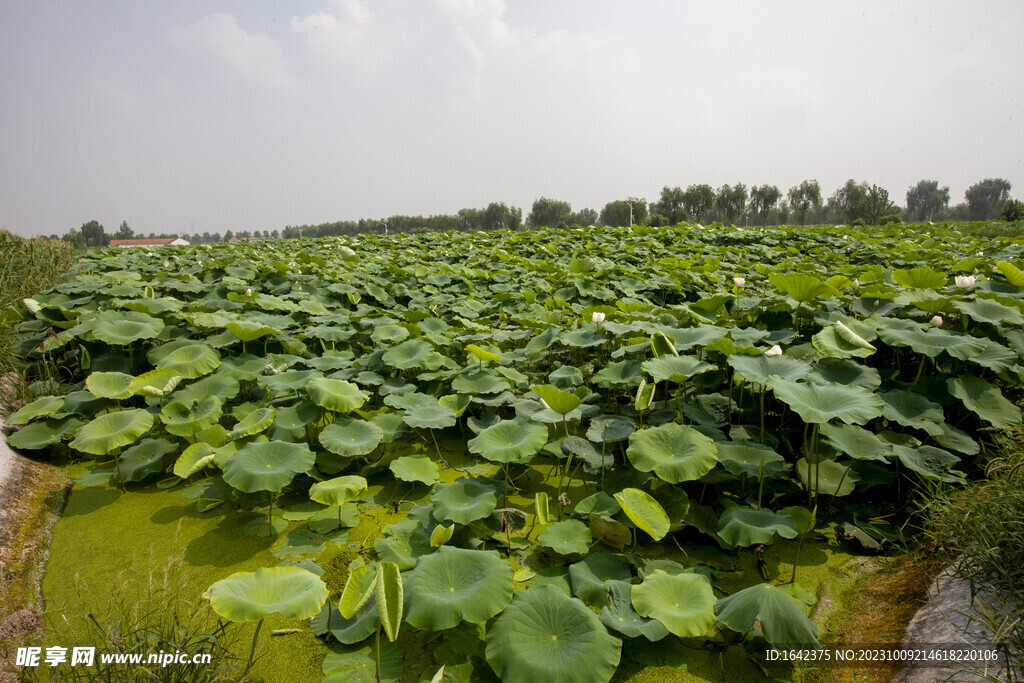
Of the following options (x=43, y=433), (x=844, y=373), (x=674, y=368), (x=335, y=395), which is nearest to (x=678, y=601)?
(x=674, y=368)

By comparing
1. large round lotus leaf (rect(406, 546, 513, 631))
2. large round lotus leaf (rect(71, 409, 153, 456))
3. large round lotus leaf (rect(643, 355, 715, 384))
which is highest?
large round lotus leaf (rect(643, 355, 715, 384))

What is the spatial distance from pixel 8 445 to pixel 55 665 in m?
1.88

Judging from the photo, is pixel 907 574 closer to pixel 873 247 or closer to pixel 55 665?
pixel 55 665

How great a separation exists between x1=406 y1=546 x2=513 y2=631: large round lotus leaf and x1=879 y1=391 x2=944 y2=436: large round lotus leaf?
5.77ft

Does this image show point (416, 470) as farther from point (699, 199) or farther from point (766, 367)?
point (699, 199)

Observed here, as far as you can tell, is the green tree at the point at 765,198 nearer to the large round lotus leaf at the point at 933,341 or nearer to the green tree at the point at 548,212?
the green tree at the point at 548,212

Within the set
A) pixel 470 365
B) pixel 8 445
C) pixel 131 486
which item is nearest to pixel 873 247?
pixel 470 365

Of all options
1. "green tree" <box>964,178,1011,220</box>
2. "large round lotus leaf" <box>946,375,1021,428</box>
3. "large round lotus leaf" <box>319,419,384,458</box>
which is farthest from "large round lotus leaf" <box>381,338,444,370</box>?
"green tree" <box>964,178,1011,220</box>

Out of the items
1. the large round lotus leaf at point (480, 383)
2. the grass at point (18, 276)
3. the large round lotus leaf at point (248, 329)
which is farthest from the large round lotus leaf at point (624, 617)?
the grass at point (18, 276)

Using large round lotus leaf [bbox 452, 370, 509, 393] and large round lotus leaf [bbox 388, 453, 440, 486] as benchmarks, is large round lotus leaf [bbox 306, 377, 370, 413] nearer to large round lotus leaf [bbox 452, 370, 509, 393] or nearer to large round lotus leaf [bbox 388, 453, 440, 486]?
large round lotus leaf [bbox 388, 453, 440, 486]

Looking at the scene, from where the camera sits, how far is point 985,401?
221 cm

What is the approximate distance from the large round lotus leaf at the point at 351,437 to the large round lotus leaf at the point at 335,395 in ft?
0.29

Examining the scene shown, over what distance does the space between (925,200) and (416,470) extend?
96.4 m

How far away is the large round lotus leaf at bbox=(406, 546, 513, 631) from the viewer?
134 centimetres
